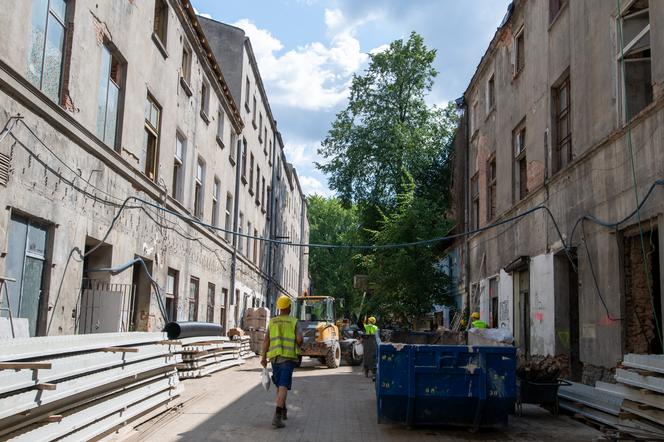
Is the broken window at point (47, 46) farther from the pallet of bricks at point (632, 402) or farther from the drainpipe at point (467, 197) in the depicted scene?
the drainpipe at point (467, 197)

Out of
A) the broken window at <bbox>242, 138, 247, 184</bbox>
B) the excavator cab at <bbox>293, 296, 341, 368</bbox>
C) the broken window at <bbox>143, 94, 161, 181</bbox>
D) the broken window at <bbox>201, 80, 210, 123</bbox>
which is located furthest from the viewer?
the broken window at <bbox>242, 138, 247, 184</bbox>

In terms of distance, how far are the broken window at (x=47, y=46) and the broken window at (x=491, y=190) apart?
1443cm

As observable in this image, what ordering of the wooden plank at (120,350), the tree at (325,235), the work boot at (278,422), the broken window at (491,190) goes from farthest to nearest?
the tree at (325,235)
the broken window at (491,190)
the work boot at (278,422)
the wooden plank at (120,350)

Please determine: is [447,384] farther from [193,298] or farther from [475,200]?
[475,200]

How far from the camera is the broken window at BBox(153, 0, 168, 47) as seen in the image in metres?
16.1

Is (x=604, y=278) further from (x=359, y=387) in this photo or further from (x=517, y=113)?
(x=517, y=113)

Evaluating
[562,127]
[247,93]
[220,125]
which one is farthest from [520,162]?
[247,93]

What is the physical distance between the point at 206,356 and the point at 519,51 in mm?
12085

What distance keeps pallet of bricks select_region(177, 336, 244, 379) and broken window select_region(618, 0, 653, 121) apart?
9.08m

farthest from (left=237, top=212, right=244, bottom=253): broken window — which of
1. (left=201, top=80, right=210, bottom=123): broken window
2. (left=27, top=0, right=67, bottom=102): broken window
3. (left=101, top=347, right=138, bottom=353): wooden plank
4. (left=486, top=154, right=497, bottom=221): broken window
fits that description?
(left=101, top=347, right=138, bottom=353): wooden plank

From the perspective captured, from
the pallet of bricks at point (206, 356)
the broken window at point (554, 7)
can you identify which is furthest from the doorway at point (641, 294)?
the pallet of bricks at point (206, 356)

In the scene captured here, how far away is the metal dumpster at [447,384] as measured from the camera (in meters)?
8.21

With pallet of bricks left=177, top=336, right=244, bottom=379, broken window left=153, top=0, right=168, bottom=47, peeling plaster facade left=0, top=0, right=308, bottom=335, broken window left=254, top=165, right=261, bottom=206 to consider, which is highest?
broken window left=153, top=0, right=168, bottom=47

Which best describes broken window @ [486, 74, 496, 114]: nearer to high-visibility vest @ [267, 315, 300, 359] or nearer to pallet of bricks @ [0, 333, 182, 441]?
high-visibility vest @ [267, 315, 300, 359]
